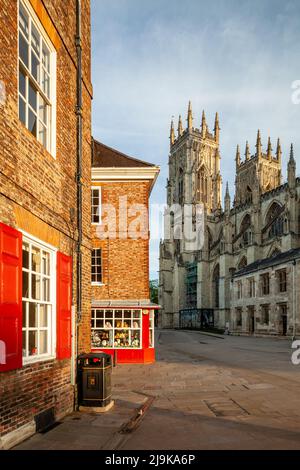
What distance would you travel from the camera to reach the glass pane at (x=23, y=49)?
7.84 m

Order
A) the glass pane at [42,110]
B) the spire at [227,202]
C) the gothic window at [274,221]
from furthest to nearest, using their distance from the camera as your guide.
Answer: the spire at [227,202] → the gothic window at [274,221] → the glass pane at [42,110]

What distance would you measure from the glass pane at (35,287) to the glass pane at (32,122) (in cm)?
250

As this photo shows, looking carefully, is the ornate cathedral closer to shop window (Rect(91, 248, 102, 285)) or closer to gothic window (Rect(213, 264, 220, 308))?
gothic window (Rect(213, 264, 220, 308))

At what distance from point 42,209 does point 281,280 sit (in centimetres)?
3699

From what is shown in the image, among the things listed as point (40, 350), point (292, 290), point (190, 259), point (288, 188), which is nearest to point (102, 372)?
point (40, 350)

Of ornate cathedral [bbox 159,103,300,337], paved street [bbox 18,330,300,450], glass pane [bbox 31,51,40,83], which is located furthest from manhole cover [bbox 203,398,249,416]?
ornate cathedral [bbox 159,103,300,337]

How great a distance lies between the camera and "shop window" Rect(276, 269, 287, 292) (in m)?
41.8

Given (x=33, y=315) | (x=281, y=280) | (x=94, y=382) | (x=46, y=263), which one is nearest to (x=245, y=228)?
(x=281, y=280)

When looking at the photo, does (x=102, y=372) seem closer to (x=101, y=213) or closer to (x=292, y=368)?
(x=292, y=368)

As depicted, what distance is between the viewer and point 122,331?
20.4 meters

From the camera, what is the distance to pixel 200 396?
38.2 feet

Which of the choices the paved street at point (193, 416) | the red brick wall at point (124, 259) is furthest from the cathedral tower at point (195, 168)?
the paved street at point (193, 416)

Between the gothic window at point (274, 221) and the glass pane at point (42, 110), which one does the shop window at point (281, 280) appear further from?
the glass pane at point (42, 110)

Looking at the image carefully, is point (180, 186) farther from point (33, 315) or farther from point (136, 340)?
point (33, 315)
